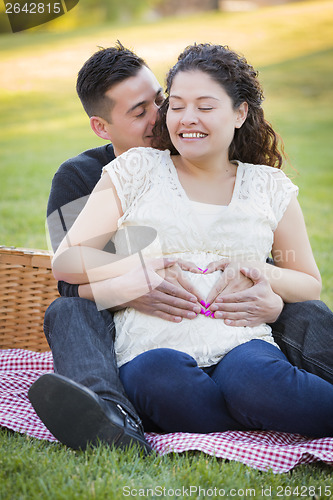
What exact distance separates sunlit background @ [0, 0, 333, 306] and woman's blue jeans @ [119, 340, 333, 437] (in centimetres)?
265

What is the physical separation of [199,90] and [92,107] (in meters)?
0.66

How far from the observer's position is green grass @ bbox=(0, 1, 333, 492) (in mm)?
1570

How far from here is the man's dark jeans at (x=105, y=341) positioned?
182 cm

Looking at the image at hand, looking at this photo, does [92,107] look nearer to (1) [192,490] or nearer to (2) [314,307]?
(2) [314,307]

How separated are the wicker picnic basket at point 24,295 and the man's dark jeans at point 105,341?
2.32 feet

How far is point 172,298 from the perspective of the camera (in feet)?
6.45

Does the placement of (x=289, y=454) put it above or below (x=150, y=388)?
below

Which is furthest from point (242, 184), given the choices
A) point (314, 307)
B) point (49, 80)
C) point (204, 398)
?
point (49, 80)

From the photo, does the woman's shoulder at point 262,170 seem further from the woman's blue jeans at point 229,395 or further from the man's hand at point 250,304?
the woman's blue jeans at point 229,395

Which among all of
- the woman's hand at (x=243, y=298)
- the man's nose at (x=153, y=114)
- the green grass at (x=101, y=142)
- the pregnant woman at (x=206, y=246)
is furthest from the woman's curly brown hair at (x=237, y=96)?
the green grass at (x=101, y=142)

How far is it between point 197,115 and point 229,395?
89cm

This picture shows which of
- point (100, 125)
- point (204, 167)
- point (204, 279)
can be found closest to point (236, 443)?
point (204, 279)

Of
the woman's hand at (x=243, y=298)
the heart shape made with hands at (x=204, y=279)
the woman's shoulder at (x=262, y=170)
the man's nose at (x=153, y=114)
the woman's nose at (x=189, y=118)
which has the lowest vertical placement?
the woman's hand at (x=243, y=298)

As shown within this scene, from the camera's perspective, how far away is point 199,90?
6.74 ft
